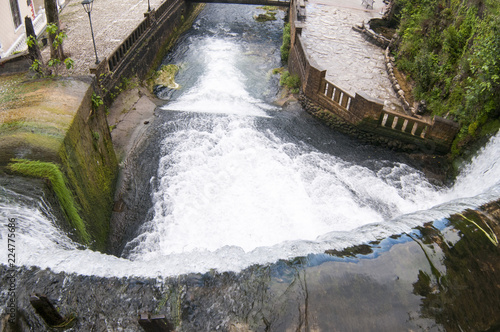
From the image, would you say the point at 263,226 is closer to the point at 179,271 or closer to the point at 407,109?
the point at 179,271

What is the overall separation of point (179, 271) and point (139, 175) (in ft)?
18.7

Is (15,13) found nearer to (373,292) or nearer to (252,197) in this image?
(252,197)

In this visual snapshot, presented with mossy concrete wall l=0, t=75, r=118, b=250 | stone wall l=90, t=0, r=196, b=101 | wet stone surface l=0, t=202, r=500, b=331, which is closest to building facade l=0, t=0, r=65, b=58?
stone wall l=90, t=0, r=196, b=101

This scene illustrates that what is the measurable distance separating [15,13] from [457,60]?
1825cm

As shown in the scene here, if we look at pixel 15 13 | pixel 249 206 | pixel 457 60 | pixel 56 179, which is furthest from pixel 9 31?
pixel 457 60

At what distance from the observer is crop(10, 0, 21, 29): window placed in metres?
16.3

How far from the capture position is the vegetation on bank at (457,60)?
9828mm

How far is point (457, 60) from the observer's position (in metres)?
11.9

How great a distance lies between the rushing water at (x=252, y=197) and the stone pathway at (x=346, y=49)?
2.64m

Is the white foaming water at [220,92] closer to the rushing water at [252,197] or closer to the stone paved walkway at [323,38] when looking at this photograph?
the rushing water at [252,197]

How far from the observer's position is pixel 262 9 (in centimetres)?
2873

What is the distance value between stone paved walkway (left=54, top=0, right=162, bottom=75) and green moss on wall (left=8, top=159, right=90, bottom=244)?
7691 millimetres

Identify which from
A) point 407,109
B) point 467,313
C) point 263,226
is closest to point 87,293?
point 263,226

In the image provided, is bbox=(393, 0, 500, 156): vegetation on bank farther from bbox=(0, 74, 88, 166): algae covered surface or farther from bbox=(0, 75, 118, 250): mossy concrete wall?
bbox=(0, 74, 88, 166): algae covered surface
